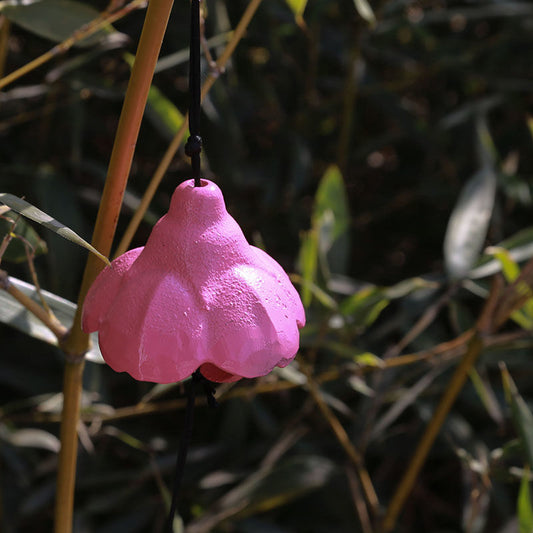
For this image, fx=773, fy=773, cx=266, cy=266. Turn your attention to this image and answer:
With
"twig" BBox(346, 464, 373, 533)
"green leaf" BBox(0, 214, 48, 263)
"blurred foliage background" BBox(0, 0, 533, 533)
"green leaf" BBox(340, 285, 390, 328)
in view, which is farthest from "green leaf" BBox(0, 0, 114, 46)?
"twig" BBox(346, 464, 373, 533)

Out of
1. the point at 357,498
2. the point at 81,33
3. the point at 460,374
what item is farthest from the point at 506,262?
the point at 81,33

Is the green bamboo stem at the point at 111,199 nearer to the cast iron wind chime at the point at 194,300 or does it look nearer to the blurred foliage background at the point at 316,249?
the cast iron wind chime at the point at 194,300

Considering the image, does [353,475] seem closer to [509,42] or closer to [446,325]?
[446,325]

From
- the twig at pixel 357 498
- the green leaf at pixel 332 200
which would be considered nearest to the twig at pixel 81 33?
the green leaf at pixel 332 200

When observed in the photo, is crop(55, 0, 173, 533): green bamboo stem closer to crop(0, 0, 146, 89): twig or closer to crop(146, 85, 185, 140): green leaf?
crop(0, 0, 146, 89): twig

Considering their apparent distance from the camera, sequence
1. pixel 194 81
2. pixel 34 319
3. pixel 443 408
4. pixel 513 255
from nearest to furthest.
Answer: pixel 194 81 → pixel 34 319 → pixel 443 408 → pixel 513 255

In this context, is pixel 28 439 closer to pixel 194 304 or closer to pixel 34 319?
pixel 34 319
